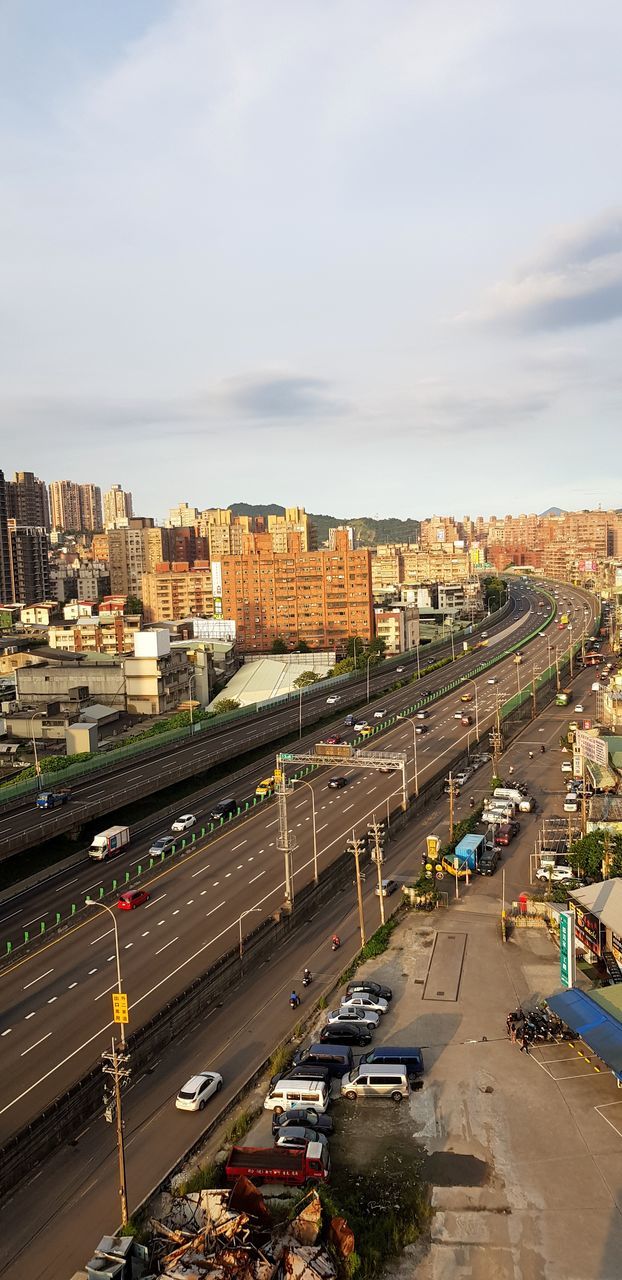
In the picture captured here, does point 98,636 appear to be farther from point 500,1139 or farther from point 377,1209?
point 377,1209

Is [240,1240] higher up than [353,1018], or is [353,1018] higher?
[240,1240]

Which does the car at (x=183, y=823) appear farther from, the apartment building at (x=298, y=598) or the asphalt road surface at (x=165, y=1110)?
the apartment building at (x=298, y=598)

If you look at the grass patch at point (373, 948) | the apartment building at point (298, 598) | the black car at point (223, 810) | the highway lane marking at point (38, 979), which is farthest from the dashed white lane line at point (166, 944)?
the apartment building at point (298, 598)

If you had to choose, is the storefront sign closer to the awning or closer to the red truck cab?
the awning

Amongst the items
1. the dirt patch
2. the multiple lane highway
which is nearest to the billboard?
the multiple lane highway

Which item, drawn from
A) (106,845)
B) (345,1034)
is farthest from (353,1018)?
(106,845)

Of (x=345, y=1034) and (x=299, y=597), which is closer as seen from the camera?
(x=345, y=1034)
